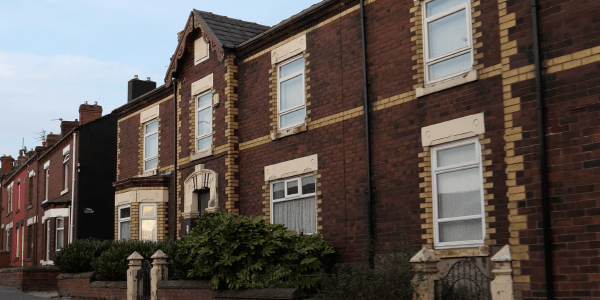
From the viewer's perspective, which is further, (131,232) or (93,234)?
(93,234)

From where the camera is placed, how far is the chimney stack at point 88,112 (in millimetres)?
32375

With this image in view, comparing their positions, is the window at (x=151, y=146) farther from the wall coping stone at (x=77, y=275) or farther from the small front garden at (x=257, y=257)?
the small front garden at (x=257, y=257)

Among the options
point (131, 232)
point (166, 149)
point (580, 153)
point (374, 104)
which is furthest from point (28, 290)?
point (580, 153)

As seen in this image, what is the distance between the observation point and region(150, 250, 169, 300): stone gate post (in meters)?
17.0

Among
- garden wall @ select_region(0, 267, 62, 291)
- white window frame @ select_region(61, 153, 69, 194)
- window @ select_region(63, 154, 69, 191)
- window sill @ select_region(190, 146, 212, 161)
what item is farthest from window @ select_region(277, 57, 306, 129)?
window @ select_region(63, 154, 69, 191)

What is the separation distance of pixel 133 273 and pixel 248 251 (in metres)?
5.12

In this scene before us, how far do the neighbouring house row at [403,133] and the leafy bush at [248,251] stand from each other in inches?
32.2

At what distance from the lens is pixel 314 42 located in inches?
637

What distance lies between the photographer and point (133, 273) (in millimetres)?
18016

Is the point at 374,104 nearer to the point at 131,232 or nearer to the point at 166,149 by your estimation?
the point at 166,149

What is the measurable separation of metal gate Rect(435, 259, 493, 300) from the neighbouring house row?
214 mm

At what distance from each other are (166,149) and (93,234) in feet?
25.6

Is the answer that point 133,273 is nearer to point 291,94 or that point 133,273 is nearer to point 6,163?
point 291,94

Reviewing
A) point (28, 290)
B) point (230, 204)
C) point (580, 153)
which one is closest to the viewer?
point (580, 153)
